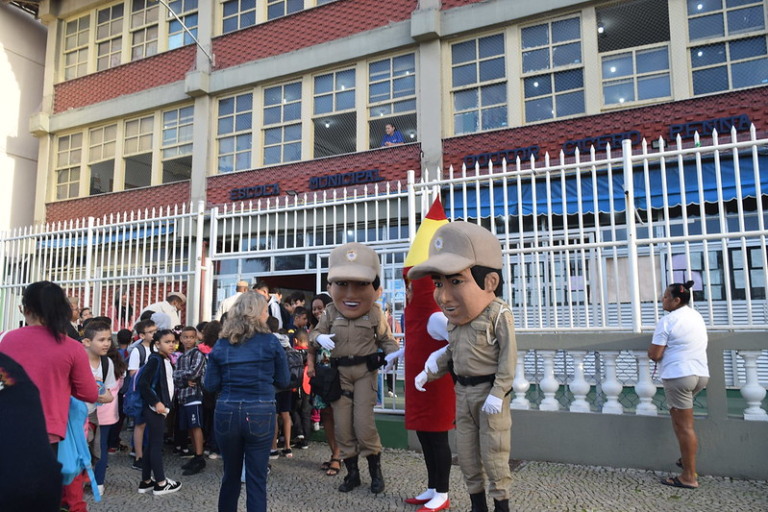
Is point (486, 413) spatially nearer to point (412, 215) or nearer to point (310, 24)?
point (412, 215)

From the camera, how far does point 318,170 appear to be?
475 inches

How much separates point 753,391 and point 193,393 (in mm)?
4712

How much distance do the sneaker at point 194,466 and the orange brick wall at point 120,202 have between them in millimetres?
8996

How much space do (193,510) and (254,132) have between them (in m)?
9.81

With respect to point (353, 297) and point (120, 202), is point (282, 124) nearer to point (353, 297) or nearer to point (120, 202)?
point (120, 202)

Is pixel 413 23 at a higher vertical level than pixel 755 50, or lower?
higher

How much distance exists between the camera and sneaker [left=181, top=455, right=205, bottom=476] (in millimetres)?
5355

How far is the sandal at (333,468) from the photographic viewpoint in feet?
17.1

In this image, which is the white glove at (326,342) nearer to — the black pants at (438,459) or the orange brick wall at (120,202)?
the black pants at (438,459)

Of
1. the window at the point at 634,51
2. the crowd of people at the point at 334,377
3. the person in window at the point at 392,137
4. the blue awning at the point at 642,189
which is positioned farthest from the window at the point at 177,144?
the window at the point at 634,51

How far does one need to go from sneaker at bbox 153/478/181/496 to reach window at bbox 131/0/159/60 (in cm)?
1248

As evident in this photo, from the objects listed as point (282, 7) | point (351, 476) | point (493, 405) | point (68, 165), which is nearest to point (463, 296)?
point (493, 405)

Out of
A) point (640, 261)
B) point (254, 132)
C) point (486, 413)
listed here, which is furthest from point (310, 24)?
point (486, 413)

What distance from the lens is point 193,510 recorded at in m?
4.36
